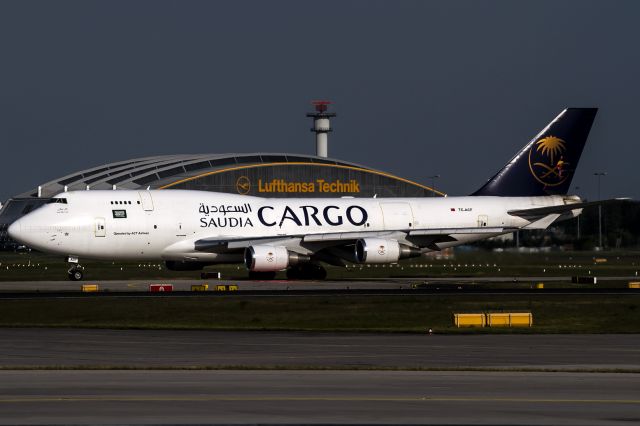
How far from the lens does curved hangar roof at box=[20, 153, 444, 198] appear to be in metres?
126

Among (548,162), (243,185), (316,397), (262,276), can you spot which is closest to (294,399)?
(316,397)

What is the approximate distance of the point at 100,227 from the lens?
2365 inches

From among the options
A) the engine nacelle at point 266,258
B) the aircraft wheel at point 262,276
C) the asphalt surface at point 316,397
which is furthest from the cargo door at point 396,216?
the asphalt surface at point 316,397

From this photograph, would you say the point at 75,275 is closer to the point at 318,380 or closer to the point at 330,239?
the point at 330,239

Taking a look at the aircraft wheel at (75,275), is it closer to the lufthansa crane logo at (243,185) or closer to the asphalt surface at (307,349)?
the asphalt surface at (307,349)

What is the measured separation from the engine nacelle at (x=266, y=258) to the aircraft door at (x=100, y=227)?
752cm

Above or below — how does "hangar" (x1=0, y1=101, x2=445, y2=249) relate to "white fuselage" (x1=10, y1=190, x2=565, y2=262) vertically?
above

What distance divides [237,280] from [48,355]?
3314 centimetres

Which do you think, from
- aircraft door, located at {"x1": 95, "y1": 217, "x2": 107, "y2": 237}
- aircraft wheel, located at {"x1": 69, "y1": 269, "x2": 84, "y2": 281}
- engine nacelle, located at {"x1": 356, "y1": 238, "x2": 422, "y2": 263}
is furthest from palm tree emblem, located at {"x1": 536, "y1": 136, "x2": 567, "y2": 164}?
aircraft wheel, located at {"x1": 69, "y1": 269, "x2": 84, "y2": 281}

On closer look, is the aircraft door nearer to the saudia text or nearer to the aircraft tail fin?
the saudia text

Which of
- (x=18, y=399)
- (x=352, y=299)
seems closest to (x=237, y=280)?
(x=352, y=299)

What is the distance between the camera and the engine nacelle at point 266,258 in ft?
192

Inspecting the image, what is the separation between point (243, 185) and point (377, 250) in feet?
225

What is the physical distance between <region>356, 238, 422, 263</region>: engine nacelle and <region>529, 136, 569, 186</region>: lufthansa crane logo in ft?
46.7
